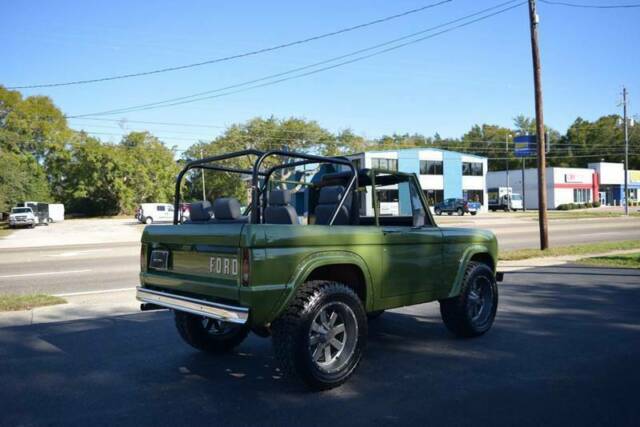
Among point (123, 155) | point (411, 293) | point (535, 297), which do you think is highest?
point (123, 155)

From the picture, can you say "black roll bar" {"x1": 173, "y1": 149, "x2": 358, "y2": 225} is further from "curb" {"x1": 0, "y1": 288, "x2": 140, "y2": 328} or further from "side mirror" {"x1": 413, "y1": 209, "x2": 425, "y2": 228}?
"curb" {"x1": 0, "y1": 288, "x2": 140, "y2": 328}

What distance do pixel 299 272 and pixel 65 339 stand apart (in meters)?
3.56

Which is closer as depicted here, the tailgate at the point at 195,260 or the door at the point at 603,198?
the tailgate at the point at 195,260

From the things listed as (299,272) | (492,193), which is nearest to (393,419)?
(299,272)

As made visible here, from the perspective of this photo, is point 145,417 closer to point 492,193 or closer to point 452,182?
point 452,182

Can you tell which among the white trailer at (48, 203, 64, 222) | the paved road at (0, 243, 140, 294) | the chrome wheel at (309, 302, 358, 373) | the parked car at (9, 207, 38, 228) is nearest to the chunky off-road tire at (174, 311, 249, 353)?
the chrome wheel at (309, 302, 358, 373)

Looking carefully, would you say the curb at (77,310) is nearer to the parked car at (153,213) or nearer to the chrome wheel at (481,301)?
A: the chrome wheel at (481,301)

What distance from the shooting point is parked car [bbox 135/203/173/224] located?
152 ft

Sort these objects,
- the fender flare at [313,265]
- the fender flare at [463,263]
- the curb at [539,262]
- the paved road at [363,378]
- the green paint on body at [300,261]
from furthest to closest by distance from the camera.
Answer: the curb at [539,262]
the fender flare at [463,263]
the fender flare at [313,265]
the green paint on body at [300,261]
the paved road at [363,378]

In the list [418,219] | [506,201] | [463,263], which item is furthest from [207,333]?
[506,201]

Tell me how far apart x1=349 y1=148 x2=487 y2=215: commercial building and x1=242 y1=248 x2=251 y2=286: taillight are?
4834cm

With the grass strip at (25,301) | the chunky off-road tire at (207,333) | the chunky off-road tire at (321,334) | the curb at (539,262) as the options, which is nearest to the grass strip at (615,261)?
the curb at (539,262)

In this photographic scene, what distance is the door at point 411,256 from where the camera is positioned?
5.04m

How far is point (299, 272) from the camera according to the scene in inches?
167
